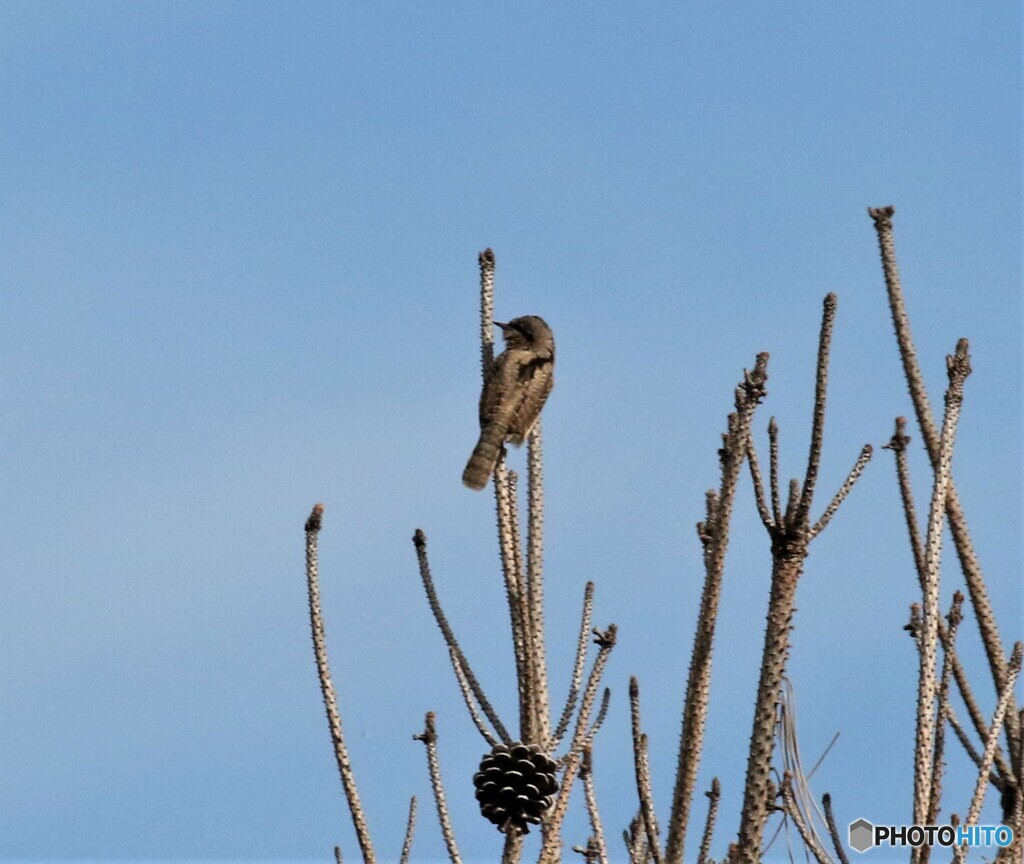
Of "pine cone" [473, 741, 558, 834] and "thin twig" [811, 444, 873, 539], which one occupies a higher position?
"thin twig" [811, 444, 873, 539]

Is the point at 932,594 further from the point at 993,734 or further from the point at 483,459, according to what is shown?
the point at 483,459

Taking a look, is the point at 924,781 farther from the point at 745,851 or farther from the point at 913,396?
the point at 913,396

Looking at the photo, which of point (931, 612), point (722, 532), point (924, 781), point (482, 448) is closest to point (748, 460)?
point (722, 532)

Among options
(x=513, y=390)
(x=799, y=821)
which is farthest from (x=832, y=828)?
(x=513, y=390)

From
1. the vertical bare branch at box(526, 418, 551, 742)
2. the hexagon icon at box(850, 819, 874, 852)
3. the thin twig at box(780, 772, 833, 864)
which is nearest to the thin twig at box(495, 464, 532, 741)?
the vertical bare branch at box(526, 418, 551, 742)

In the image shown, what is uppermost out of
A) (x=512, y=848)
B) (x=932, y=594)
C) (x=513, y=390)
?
(x=513, y=390)

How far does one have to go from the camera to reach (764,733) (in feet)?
27.3

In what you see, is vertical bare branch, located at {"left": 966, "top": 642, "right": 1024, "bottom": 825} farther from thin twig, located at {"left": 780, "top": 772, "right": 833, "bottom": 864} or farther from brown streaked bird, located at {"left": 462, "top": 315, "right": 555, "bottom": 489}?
brown streaked bird, located at {"left": 462, "top": 315, "right": 555, "bottom": 489}

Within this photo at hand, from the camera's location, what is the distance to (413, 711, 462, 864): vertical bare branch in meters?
8.39

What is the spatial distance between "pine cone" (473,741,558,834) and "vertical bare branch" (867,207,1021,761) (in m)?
2.95

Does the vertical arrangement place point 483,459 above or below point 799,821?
above

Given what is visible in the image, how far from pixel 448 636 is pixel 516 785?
0.98 m

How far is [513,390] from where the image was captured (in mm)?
12922

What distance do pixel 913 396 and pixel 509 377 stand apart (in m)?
3.30
